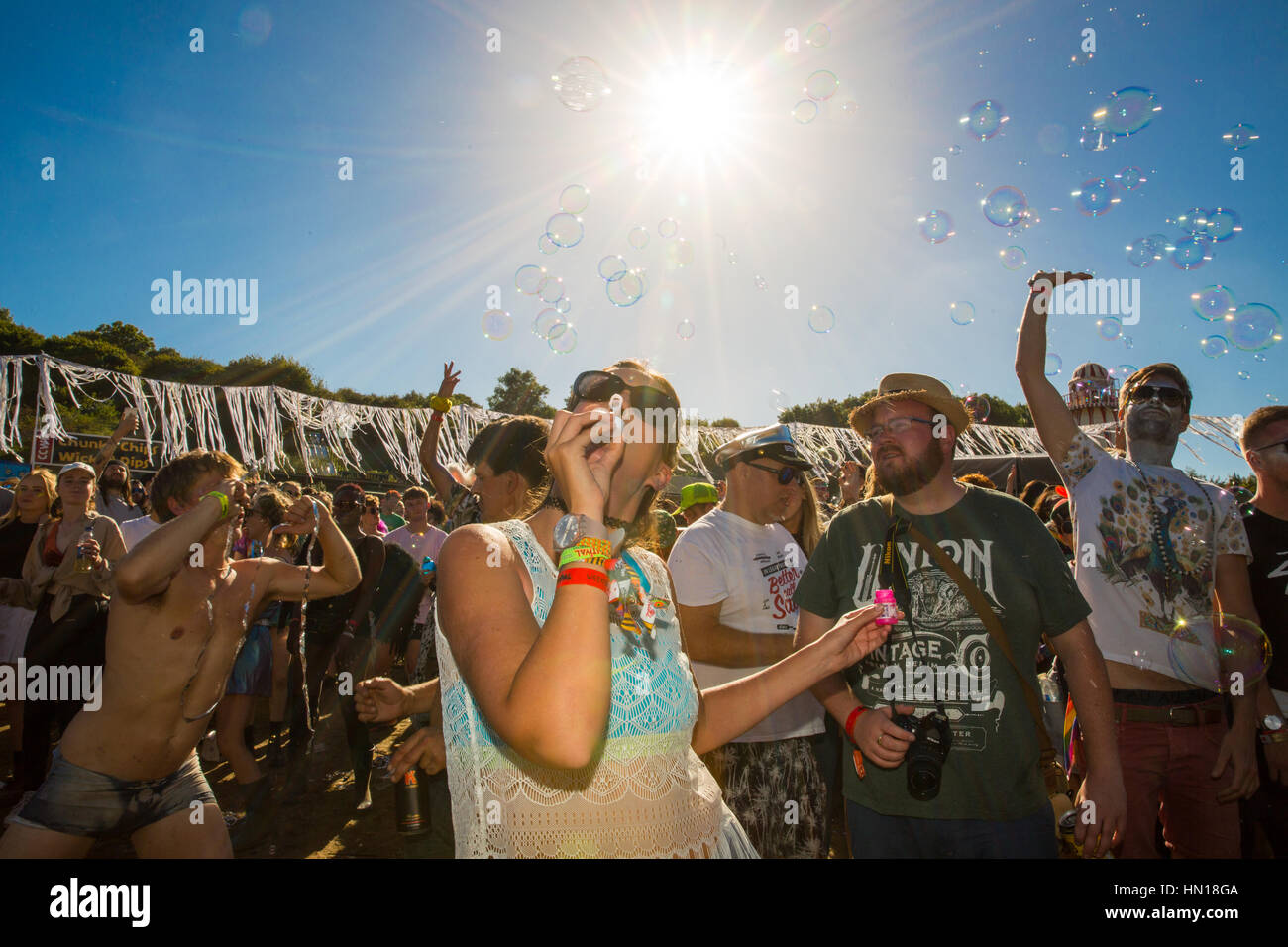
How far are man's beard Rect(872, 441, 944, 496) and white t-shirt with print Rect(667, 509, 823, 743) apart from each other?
2.95ft

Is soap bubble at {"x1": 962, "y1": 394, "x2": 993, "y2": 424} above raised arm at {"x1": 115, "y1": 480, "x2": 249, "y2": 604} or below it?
above

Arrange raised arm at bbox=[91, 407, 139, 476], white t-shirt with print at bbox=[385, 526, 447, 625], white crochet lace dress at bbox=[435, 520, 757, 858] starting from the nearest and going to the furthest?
white crochet lace dress at bbox=[435, 520, 757, 858], raised arm at bbox=[91, 407, 139, 476], white t-shirt with print at bbox=[385, 526, 447, 625]

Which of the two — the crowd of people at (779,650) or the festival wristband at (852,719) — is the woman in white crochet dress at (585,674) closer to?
the crowd of people at (779,650)

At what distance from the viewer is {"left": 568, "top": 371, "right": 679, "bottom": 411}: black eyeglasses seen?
1626 millimetres

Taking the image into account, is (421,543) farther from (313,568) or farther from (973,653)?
(973,653)

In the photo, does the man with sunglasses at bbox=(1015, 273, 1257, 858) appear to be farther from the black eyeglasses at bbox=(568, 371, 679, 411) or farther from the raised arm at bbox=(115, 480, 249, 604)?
the raised arm at bbox=(115, 480, 249, 604)

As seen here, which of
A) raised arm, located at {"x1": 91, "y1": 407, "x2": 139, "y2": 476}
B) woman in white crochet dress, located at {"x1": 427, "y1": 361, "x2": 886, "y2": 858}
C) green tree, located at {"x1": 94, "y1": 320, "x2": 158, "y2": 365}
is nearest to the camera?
woman in white crochet dress, located at {"x1": 427, "y1": 361, "x2": 886, "y2": 858}

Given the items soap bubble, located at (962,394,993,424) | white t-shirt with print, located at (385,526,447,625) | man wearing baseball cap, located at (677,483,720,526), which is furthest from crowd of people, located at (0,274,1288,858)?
white t-shirt with print, located at (385,526,447,625)

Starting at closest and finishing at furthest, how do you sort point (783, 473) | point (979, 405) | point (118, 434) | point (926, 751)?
point (926, 751), point (783, 473), point (979, 405), point (118, 434)

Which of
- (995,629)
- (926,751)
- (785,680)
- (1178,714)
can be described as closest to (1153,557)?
(1178,714)

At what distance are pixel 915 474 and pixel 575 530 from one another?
1.84m

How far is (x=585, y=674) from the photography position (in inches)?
47.2
